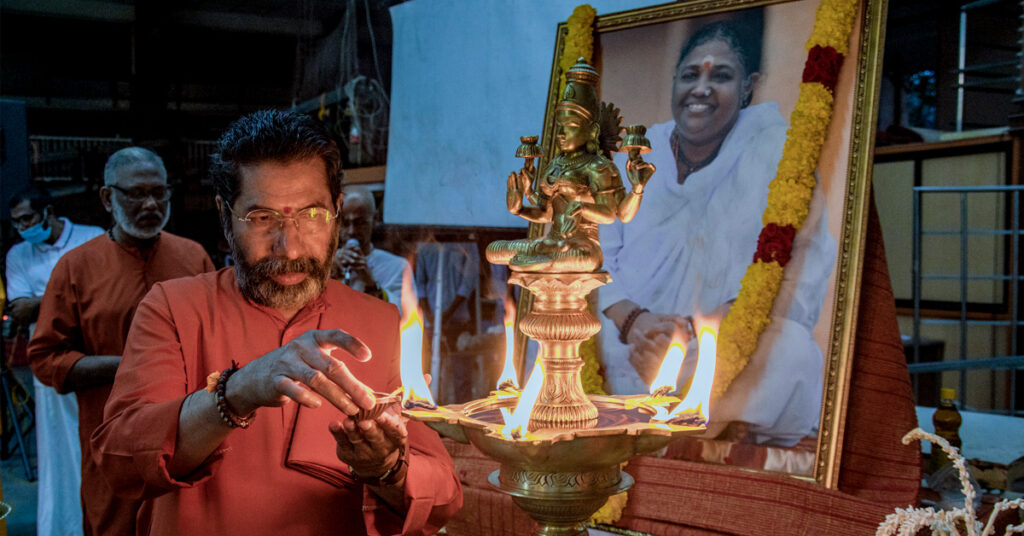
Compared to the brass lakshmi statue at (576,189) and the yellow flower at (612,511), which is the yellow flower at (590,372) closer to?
the yellow flower at (612,511)

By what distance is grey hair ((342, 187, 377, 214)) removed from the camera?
14.6 feet

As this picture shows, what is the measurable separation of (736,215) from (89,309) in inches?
106

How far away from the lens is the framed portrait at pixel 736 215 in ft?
9.01

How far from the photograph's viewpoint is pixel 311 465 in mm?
1827

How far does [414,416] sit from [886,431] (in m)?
1.95

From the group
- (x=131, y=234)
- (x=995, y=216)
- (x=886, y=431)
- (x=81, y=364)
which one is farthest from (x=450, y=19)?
(x=995, y=216)

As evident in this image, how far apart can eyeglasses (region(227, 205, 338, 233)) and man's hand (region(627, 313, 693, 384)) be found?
167cm

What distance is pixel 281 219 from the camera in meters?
1.79

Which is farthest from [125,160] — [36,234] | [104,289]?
[36,234]

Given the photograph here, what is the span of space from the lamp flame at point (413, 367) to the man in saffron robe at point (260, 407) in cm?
17

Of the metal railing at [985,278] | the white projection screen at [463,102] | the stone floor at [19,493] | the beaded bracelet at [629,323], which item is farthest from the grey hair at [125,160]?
the metal railing at [985,278]

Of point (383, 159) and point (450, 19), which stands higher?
point (450, 19)

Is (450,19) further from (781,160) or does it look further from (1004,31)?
(1004,31)

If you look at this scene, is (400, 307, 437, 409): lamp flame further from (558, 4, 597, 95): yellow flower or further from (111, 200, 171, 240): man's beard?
(111, 200, 171, 240): man's beard
